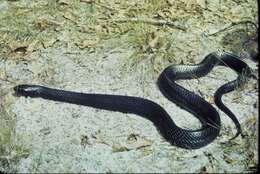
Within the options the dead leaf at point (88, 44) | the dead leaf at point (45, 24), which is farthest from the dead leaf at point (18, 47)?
the dead leaf at point (88, 44)

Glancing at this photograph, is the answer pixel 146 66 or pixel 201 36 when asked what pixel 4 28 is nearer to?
pixel 146 66

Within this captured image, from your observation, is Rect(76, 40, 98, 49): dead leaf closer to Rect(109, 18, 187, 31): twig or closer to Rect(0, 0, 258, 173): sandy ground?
Rect(0, 0, 258, 173): sandy ground

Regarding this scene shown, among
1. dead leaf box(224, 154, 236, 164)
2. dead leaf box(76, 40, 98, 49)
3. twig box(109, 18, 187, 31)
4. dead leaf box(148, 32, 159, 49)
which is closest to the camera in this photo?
dead leaf box(224, 154, 236, 164)

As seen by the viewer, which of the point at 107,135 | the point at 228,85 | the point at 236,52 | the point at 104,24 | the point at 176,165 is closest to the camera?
the point at 176,165

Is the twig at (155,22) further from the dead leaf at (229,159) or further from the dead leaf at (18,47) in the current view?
the dead leaf at (229,159)

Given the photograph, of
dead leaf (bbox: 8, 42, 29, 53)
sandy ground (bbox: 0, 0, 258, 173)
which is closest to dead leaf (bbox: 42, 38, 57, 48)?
sandy ground (bbox: 0, 0, 258, 173)

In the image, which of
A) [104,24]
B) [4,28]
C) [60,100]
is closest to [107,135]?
[60,100]
